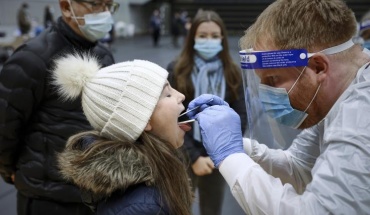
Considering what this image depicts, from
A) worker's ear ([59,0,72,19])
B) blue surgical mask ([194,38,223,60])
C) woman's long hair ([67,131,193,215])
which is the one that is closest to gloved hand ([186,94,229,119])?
woman's long hair ([67,131,193,215])

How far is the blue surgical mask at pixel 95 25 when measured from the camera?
7.48ft

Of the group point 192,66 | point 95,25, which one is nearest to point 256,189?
point 95,25

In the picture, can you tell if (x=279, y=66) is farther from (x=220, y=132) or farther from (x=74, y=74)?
(x=74, y=74)

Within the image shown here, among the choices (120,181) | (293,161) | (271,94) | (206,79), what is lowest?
(206,79)

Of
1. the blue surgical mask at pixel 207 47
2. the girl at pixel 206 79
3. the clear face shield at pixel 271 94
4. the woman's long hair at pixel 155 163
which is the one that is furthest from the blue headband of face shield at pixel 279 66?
the blue surgical mask at pixel 207 47

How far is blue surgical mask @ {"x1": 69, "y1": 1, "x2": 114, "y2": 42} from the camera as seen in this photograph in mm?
2281

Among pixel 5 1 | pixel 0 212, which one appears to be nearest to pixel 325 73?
pixel 0 212

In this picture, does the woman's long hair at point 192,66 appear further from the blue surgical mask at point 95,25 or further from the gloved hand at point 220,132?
the gloved hand at point 220,132

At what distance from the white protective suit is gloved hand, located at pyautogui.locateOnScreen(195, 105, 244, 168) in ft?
0.19

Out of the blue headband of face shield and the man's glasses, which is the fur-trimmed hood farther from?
the man's glasses

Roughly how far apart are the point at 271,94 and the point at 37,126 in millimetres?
1282

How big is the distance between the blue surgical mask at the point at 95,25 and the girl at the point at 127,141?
0.79 m

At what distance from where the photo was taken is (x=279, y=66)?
1316mm

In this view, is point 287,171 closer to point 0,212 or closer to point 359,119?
point 359,119
